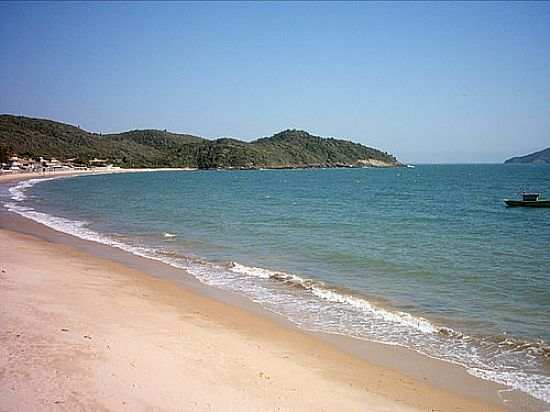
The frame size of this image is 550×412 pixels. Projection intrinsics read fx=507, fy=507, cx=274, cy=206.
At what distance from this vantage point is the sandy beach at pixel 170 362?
20.2 ft

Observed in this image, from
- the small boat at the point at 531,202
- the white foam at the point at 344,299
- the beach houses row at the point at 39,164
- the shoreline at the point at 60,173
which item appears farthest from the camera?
the beach houses row at the point at 39,164


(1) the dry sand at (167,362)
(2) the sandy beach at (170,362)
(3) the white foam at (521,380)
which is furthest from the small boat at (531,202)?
(3) the white foam at (521,380)

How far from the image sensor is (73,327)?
8586 millimetres

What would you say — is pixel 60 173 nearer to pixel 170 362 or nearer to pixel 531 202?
pixel 531 202

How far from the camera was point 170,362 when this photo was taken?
293 inches

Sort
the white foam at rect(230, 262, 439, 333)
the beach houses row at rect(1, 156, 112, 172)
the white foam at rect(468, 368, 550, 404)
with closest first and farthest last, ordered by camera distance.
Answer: the white foam at rect(468, 368, 550, 404), the white foam at rect(230, 262, 439, 333), the beach houses row at rect(1, 156, 112, 172)

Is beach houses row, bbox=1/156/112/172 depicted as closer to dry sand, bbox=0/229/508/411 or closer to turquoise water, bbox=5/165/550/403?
turquoise water, bbox=5/165/550/403

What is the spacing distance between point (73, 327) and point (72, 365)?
1.96 metres

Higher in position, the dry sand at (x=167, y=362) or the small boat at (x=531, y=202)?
the small boat at (x=531, y=202)

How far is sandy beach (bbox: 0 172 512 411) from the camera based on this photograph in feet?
20.2

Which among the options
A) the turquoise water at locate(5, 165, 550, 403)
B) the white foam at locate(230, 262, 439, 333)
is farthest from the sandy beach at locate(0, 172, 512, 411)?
the white foam at locate(230, 262, 439, 333)

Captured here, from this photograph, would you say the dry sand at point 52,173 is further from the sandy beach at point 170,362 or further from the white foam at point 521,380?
the white foam at point 521,380

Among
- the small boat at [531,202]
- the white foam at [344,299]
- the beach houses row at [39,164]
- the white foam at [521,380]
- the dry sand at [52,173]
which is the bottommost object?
the white foam at [521,380]

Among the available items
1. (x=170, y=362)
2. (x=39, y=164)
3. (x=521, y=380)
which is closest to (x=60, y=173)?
(x=39, y=164)
